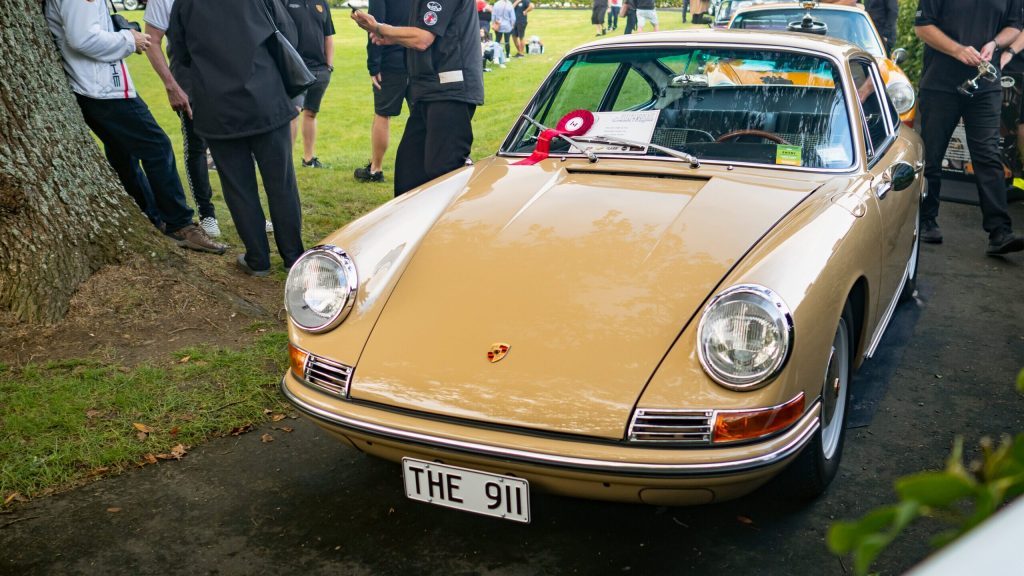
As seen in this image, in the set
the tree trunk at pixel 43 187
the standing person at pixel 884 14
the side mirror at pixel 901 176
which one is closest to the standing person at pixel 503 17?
the standing person at pixel 884 14

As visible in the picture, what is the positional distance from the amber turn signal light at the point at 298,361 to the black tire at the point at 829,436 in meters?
1.57

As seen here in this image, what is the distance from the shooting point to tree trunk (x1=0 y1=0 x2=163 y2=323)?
13.7 feet

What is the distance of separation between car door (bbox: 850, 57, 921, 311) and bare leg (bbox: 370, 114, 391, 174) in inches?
180

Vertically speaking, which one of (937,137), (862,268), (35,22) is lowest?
(937,137)

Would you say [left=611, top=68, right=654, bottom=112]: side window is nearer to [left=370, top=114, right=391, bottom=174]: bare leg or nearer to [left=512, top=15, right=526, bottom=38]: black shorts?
[left=370, top=114, right=391, bottom=174]: bare leg

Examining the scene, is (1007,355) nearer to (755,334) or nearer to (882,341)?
(882,341)

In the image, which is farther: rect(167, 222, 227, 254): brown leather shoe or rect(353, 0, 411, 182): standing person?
rect(353, 0, 411, 182): standing person

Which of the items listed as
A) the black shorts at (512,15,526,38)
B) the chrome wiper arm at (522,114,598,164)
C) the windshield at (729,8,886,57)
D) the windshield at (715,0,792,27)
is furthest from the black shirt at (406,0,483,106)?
the black shorts at (512,15,526,38)

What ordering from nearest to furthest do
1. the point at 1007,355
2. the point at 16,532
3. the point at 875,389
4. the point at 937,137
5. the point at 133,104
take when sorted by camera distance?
the point at 16,532, the point at 875,389, the point at 1007,355, the point at 133,104, the point at 937,137

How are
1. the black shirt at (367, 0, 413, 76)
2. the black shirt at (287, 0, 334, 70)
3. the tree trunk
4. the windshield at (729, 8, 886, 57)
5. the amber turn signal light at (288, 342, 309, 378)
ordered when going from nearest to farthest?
the amber turn signal light at (288, 342, 309, 378) < the tree trunk < the black shirt at (367, 0, 413, 76) < the black shirt at (287, 0, 334, 70) < the windshield at (729, 8, 886, 57)

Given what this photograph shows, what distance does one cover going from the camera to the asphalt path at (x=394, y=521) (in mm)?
2783

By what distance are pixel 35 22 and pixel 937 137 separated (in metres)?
5.26

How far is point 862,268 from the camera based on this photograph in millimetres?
3131

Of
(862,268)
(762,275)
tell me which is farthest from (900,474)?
(762,275)
